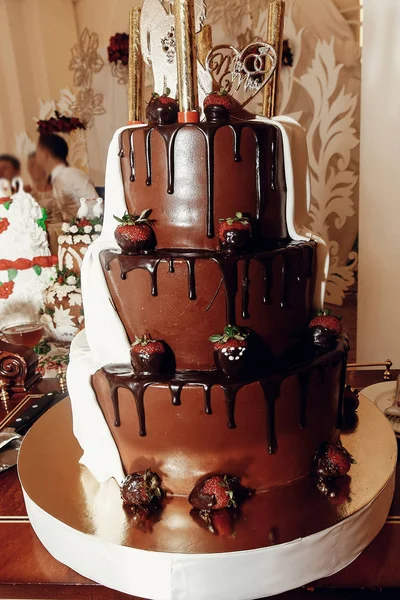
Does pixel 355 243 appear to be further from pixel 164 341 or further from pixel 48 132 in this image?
pixel 164 341

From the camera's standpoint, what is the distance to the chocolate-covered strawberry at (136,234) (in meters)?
1.49

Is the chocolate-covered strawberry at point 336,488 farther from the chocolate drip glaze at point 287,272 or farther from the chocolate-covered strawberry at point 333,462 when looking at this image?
the chocolate drip glaze at point 287,272

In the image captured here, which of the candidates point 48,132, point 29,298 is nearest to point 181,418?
point 29,298

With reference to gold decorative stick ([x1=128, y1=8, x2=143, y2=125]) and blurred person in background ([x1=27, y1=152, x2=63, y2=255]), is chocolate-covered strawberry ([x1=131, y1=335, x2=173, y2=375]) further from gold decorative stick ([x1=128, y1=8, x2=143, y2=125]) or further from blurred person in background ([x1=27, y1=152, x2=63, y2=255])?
blurred person in background ([x1=27, y1=152, x2=63, y2=255])

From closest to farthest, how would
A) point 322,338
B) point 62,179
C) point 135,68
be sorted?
Answer: point 322,338, point 135,68, point 62,179

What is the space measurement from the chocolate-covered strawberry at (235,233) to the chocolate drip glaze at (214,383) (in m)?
0.37

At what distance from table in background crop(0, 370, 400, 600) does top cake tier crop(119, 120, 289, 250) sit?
0.96m

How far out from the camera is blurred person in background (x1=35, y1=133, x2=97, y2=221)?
19.2ft

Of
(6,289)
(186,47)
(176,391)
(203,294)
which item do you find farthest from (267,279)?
(6,289)

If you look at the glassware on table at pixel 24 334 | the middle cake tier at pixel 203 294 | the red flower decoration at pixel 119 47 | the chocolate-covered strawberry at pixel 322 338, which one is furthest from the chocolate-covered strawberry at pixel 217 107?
the red flower decoration at pixel 119 47

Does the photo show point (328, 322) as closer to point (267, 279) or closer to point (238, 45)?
point (267, 279)

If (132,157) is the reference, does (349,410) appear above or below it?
below

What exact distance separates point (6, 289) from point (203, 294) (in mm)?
2121

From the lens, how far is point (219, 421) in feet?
4.85
